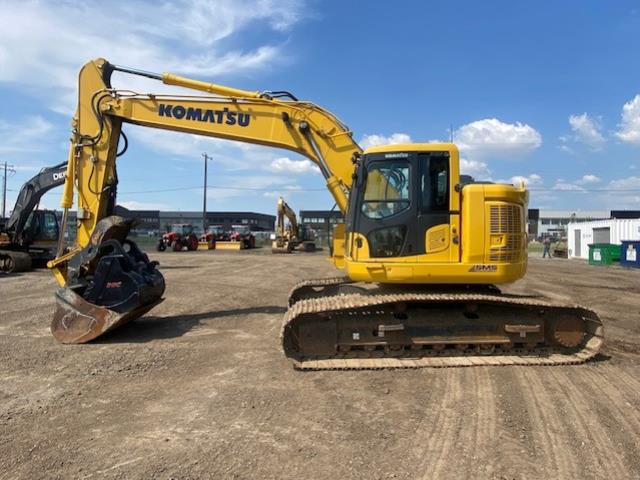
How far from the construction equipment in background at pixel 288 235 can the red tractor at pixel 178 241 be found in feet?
22.2

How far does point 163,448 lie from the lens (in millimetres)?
4285

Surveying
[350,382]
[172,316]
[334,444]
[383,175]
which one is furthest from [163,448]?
[172,316]

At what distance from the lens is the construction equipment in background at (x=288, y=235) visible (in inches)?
1574

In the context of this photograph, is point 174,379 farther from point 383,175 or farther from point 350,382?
point 383,175

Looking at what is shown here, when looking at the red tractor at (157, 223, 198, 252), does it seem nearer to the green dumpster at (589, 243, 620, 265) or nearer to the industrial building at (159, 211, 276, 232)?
the green dumpster at (589, 243, 620, 265)

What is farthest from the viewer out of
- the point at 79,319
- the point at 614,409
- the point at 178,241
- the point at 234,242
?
the point at 234,242

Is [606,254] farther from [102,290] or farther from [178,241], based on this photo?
[178,241]

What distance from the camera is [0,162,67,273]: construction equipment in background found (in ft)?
66.0

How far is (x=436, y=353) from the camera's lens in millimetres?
7023

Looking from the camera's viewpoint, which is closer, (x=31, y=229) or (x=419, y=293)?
(x=419, y=293)

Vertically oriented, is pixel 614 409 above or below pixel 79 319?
below

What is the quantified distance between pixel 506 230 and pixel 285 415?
4.06 meters

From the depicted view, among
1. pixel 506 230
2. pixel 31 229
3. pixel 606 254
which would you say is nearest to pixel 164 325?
pixel 506 230

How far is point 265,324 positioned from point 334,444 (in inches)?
217
